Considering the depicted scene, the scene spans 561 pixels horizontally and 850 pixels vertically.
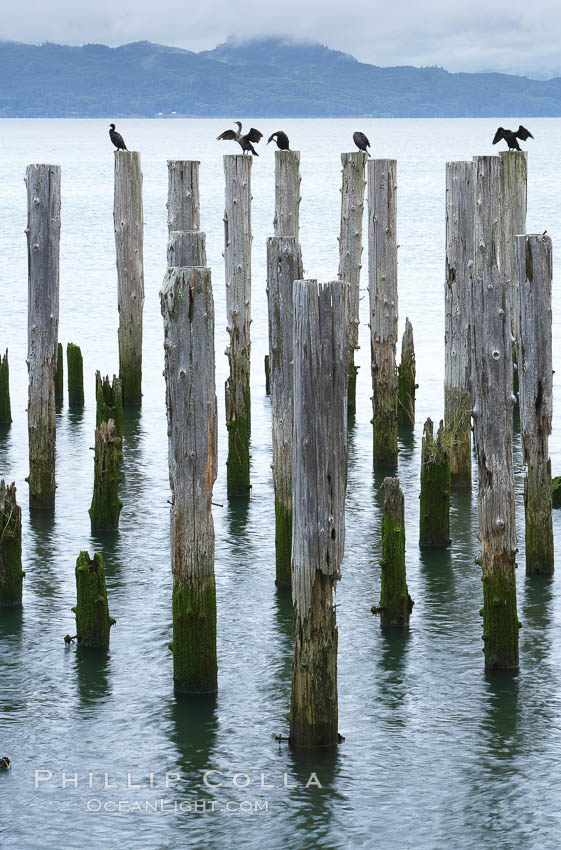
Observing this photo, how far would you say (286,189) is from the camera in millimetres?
16922

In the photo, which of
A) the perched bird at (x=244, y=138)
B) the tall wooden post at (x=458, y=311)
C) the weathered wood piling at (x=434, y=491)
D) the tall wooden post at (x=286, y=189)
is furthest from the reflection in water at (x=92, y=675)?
the perched bird at (x=244, y=138)

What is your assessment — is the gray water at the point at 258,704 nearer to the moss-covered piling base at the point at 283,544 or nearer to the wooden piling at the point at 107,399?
the moss-covered piling base at the point at 283,544

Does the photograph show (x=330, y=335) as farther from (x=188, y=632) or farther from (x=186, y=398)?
(x=188, y=632)

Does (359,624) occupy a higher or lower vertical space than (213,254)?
lower

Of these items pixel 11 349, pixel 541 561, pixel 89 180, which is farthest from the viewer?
pixel 89 180

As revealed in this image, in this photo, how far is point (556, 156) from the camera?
115 metres

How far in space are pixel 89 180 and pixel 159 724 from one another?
259 ft

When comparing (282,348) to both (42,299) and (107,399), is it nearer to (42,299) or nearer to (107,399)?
(42,299)

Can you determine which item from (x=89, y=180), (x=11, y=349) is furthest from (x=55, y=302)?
(x=89, y=180)

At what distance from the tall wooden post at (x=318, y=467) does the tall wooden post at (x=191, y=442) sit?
0.85 meters

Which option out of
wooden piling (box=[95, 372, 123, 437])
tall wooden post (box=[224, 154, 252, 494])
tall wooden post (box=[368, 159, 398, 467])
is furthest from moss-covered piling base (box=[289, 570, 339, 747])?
tall wooden post (box=[368, 159, 398, 467])

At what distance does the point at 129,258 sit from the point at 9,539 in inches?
307

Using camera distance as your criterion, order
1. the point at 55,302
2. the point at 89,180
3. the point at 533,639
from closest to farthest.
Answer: the point at 533,639 < the point at 55,302 < the point at 89,180

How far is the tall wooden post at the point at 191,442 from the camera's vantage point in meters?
8.72
